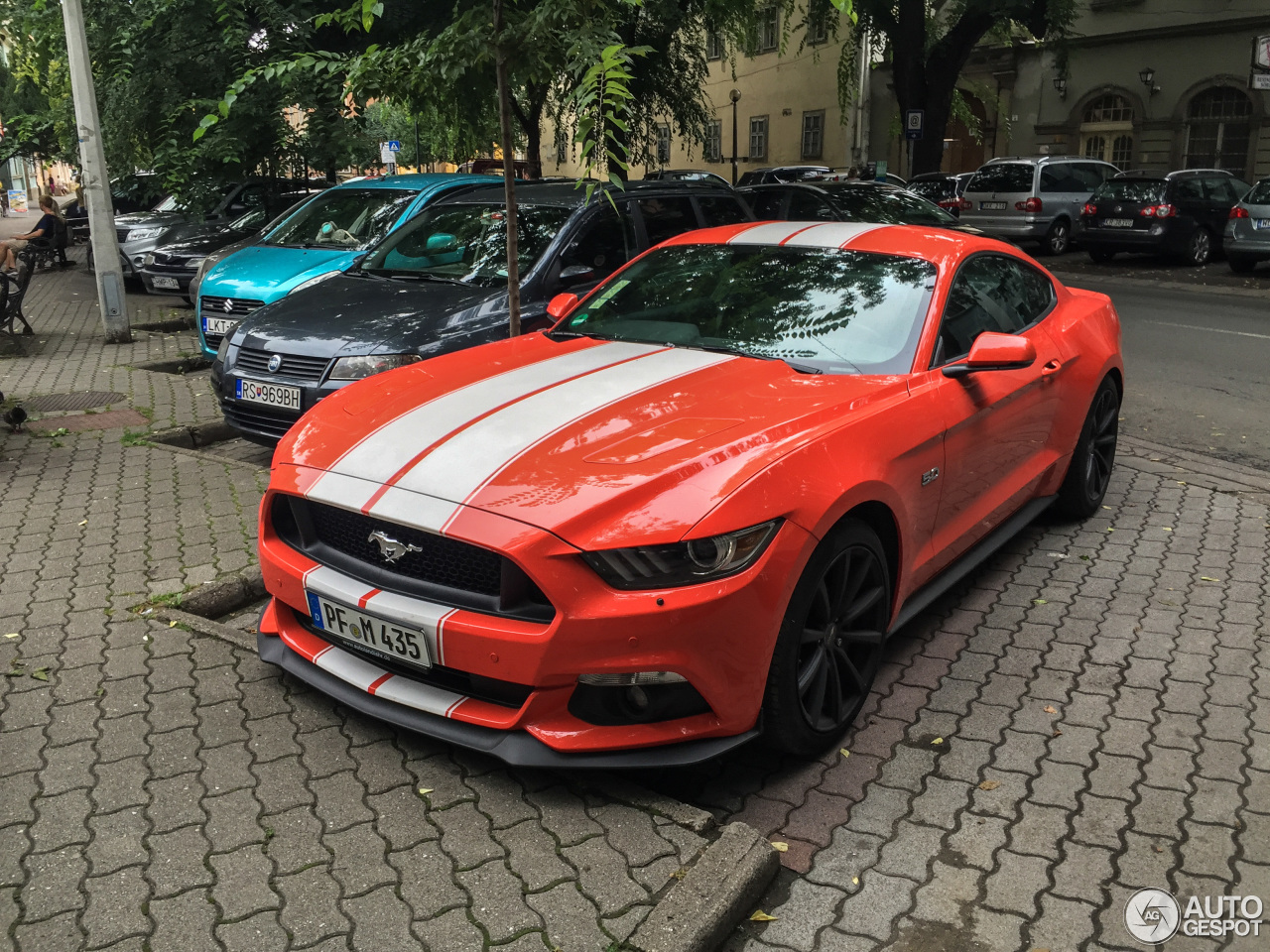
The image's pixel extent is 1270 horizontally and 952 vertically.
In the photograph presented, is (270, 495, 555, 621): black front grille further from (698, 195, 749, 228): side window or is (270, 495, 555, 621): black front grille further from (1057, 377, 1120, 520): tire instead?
(698, 195, 749, 228): side window

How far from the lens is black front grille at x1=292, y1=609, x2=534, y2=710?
10.2 ft

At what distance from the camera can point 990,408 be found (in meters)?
4.37

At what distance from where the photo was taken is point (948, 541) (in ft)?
13.8

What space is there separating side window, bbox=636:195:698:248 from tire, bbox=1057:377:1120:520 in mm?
2932

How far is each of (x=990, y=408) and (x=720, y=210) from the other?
168 inches

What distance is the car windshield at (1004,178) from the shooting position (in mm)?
21953

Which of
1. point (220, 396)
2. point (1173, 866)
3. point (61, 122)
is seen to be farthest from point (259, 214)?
point (1173, 866)

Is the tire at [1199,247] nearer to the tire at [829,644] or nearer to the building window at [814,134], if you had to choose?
the tire at [829,644]

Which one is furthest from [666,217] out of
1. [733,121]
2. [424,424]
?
[733,121]

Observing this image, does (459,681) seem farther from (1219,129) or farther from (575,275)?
(1219,129)

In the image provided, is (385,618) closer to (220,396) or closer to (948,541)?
(948,541)

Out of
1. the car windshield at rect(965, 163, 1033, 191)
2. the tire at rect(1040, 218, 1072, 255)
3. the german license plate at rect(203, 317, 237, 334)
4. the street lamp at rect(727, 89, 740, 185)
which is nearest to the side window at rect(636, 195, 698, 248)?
the german license plate at rect(203, 317, 237, 334)

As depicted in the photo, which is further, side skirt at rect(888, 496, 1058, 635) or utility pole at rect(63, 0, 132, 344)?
utility pole at rect(63, 0, 132, 344)

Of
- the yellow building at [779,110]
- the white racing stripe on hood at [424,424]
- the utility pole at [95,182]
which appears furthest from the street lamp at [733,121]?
the white racing stripe on hood at [424,424]
